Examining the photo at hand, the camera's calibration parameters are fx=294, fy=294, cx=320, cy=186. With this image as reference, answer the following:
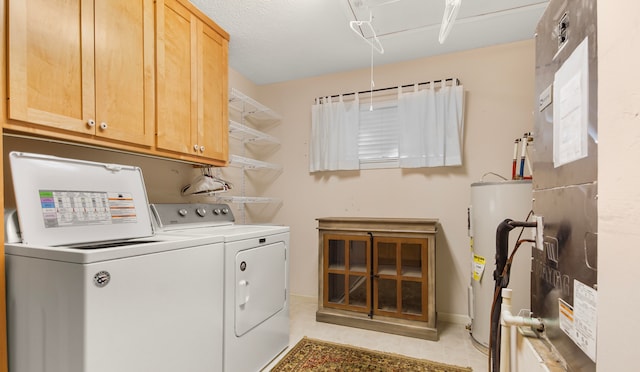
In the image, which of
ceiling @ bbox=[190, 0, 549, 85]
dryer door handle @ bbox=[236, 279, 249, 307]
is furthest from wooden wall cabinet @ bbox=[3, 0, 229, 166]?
dryer door handle @ bbox=[236, 279, 249, 307]

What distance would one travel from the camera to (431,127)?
2861mm

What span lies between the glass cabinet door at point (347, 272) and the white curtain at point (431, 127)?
968 mm

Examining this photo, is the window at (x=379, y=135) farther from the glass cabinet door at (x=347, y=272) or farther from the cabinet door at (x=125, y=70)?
the cabinet door at (x=125, y=70)

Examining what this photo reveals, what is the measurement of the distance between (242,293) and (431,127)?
2247mm

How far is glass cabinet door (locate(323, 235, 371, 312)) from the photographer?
8.85 ft

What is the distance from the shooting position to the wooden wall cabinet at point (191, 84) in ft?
6.32

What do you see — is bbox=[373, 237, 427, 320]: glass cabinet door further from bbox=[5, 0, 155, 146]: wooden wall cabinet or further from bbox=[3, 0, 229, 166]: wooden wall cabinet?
bbox=[5, 0, 155, 146]: wooden wall cabinet

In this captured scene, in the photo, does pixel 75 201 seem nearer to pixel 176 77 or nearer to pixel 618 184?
pixel 176 77

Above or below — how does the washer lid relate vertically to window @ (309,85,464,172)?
below

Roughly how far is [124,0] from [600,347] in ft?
7.99

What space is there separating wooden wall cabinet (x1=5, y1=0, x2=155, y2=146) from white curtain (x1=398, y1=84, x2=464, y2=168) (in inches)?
87.8

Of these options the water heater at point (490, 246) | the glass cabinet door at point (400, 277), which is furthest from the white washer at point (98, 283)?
the water heater at point (490, 246)

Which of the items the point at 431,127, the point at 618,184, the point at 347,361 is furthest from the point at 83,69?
the point at 431,127

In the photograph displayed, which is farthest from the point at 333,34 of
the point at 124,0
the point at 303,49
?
the point at 124,0
